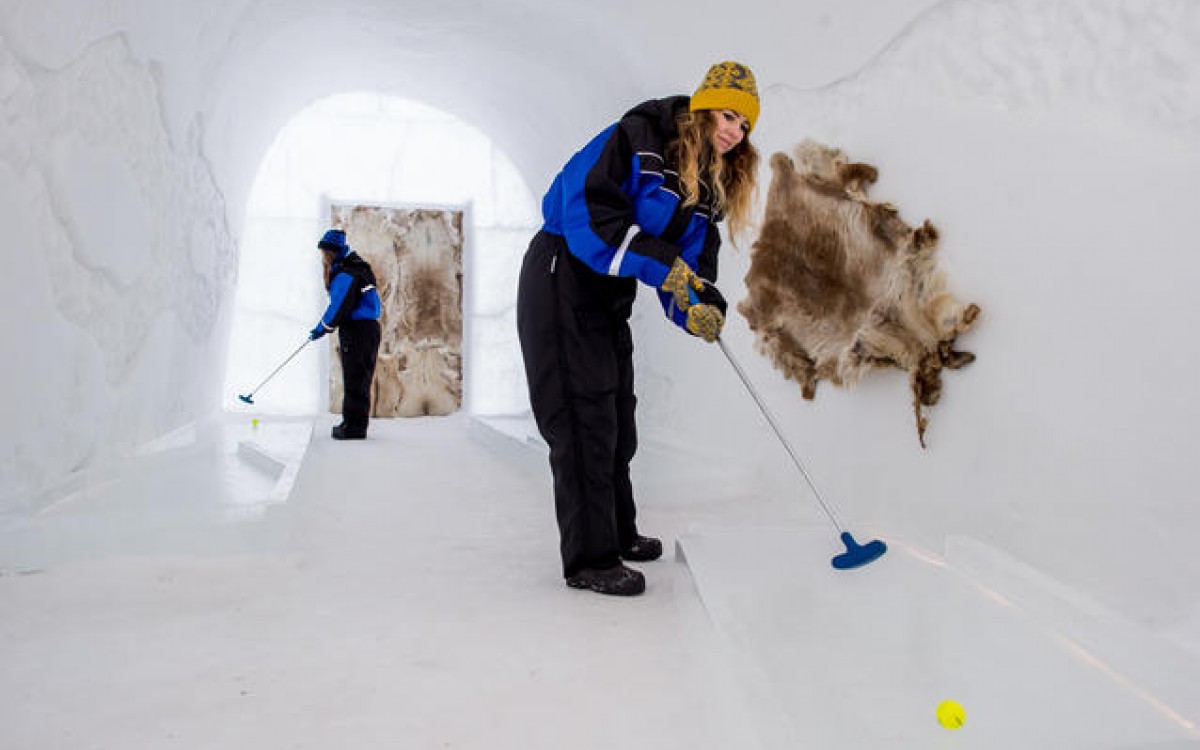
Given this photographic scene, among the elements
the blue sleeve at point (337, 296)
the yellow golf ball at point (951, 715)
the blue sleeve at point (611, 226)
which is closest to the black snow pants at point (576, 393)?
the blue sleeve at point (611, 226)

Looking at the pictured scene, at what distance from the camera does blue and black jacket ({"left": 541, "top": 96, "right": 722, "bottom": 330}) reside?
190 centimetres

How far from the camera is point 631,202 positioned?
1979mm

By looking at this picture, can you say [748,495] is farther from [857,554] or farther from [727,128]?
[727,128]

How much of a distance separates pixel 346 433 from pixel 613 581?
12.4 feet

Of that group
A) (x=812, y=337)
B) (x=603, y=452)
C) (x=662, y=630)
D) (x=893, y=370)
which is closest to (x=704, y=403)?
(x=812, y=337)

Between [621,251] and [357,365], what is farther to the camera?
[357,365]

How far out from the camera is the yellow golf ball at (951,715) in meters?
1.50

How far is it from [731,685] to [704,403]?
7.99 feet

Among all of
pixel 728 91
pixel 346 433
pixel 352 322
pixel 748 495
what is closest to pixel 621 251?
pixel 728 91

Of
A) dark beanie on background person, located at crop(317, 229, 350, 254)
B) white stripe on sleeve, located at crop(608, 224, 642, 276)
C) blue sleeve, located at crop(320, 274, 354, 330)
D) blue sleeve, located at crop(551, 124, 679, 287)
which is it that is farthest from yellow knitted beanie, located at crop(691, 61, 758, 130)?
dark beanie on background person, located at crop(317, 229, 350, 254)

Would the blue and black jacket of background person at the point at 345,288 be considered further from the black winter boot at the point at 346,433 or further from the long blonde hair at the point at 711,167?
the long blonde hair at the point at 711,167

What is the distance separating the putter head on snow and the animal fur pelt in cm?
47

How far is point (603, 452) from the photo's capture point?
2.03m

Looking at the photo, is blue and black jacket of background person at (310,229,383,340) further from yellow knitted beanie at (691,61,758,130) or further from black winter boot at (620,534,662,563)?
yellow knitted beanie at (691,61,758,130)
